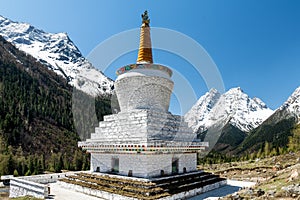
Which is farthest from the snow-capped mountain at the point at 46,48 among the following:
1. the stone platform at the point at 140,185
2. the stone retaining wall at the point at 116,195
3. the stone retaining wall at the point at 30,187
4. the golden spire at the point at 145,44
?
the stone platform at the point at 140,185

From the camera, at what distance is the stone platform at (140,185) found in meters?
11.5

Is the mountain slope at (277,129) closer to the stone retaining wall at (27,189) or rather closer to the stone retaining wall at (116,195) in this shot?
the stone retaining wall at (116,195)

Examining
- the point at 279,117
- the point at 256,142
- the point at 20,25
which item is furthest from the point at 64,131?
the point at 20,25

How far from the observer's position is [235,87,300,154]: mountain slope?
91.8 m

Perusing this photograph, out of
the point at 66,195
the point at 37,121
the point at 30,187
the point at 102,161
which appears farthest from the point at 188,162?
the point at 37,121

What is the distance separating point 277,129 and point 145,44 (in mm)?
102887

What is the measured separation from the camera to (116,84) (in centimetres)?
1709

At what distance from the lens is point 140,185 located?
12.0 m

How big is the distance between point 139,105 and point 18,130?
46978 mm

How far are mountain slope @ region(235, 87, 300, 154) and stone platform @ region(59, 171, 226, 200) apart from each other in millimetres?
69902

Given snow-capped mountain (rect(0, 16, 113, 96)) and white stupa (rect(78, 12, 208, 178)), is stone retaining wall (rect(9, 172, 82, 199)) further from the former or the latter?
snow-capped mountain (rect(0, 16, 113, 96))

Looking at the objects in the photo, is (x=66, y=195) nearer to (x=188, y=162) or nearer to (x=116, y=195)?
(x=116, y=195)

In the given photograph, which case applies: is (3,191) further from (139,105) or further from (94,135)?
(139,105)

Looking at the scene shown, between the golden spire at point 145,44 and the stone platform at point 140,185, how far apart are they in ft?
26.5
